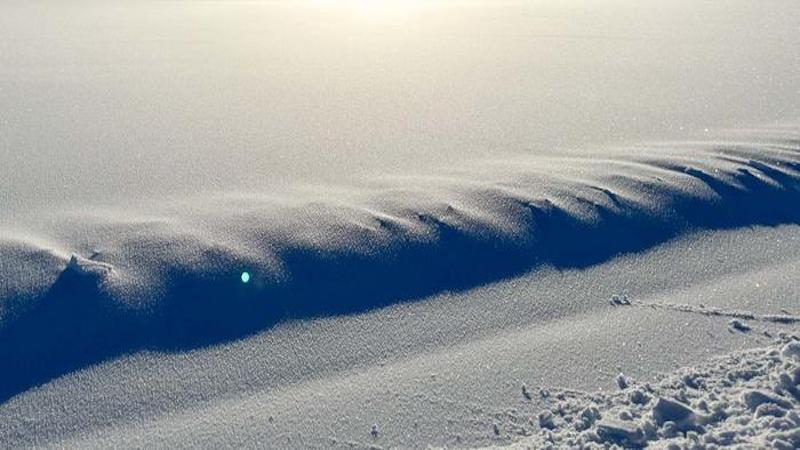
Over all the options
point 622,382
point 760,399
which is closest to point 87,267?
point 622,382

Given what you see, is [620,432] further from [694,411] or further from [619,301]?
[619,301]

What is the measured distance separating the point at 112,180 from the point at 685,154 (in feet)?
8.06

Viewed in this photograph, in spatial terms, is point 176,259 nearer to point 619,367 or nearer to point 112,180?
point 112,180

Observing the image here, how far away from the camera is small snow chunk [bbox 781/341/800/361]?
2234mm

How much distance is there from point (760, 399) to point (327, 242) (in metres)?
1.42

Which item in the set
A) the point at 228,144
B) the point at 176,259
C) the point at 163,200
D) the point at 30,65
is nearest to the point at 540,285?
the point at 176,259

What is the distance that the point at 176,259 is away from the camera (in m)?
2.68

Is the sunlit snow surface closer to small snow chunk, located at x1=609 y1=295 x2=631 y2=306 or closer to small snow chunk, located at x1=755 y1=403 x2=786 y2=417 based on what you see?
small snow chunk, located at x1=609 y1=295 x2=631 y2=306

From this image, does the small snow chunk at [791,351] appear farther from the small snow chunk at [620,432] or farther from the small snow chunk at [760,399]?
the small snow chunk at [620,432]

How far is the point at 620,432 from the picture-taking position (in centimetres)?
198

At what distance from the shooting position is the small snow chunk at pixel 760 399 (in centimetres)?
203

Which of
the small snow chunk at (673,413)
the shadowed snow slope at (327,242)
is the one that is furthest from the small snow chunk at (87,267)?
the small snow chunk at (673,413)

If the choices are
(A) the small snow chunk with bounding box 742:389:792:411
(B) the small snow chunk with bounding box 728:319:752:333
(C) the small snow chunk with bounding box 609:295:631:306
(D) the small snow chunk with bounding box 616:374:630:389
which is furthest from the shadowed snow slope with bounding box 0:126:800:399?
(A) the small snow chunk with bounding box 742:389:792:411

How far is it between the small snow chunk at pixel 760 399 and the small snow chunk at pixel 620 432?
12.1 inches
